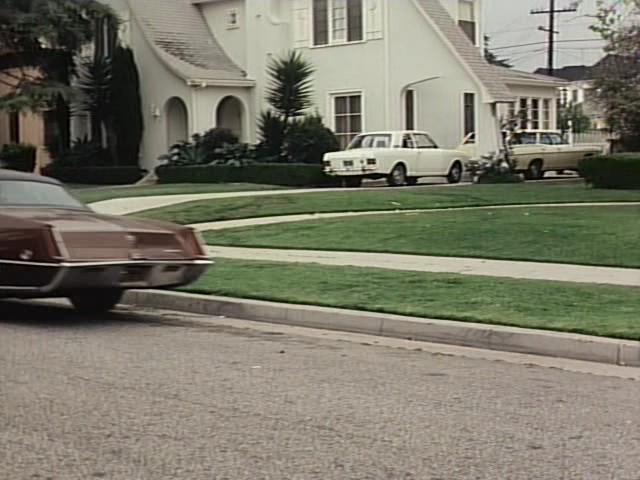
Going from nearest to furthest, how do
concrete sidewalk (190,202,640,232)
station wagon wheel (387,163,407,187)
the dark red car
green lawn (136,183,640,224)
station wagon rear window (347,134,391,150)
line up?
the dark red car
concrete sidewalk (190,202,640,232)
green lawn (136,183,640,224)
station wagon wheel (387,163,407,187)
station wagon rear window (347,134,391,150)

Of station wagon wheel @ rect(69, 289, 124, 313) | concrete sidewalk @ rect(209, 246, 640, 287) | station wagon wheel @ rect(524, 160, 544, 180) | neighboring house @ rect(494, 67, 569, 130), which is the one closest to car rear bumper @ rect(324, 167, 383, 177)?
station wagon wheel @ rect(524, 160, 544, 180)

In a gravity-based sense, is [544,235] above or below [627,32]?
below

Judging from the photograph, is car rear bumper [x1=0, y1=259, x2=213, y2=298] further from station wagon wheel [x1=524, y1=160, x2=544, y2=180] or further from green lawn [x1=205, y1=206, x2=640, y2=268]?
station wagon wheel [x1=524, y1=160, x2=544, y2=180]

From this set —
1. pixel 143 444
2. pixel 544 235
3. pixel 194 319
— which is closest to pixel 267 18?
pixel 544 235

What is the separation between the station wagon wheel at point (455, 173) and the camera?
3112 centimetres

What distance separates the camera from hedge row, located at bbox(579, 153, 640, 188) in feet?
82.1

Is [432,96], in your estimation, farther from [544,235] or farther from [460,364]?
[460,364]

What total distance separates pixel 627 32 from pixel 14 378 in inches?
870

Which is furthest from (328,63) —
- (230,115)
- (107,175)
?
(107,175)

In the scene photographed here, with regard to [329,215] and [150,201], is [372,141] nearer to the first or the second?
[150,201]

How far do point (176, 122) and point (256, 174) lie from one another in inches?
251

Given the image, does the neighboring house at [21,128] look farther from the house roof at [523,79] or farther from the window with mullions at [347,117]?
the house roof at [523,79]

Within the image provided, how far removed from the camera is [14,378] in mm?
7684

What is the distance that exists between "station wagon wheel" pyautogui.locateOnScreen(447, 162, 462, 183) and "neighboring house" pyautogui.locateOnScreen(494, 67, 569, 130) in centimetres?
588
